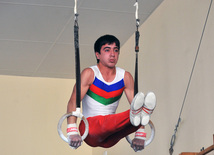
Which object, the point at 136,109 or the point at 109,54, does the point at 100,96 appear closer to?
the point at 109,54

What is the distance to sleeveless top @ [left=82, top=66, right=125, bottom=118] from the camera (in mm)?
3107

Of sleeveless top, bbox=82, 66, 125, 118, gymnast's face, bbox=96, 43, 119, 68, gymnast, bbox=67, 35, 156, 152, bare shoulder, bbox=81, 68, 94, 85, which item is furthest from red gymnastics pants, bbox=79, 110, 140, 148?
gymnast's face, bbox=96, 43, 119, 68

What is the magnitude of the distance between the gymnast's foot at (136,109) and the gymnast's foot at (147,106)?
1.0 inches

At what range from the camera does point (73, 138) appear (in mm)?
2793

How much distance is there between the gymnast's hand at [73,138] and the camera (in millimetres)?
2777

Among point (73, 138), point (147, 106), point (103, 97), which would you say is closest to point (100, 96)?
point (103, 97)

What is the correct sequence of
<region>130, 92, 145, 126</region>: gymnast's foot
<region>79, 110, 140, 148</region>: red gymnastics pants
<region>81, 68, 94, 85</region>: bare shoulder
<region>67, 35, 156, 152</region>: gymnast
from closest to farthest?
<region>130, 92, 145, 126</region>: gymnast's foot → <region>79, 110, 140, 148</region>: red gymnastics pants → <region>67, 35, 156, 152</region>: gymnast → <region>81, 68, 94, 85</region>: bare shoulder

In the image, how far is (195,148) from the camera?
354 cm

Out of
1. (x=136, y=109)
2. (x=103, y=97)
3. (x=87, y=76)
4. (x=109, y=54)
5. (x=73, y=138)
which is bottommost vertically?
(x=73, y=138)

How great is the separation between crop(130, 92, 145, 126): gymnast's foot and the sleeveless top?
49cm

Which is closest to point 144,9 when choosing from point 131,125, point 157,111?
point 157,111

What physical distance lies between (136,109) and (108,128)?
0.29 metres

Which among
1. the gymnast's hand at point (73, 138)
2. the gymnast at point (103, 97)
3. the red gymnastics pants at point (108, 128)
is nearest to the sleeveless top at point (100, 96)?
the gymnast at point (103, 97)

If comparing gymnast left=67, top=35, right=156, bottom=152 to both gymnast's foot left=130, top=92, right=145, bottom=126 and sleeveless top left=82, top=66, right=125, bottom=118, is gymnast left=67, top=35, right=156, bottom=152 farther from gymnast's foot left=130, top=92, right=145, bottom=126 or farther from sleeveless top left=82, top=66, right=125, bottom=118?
gymnast's foot left=130, top=92, right=145, bottom=126
